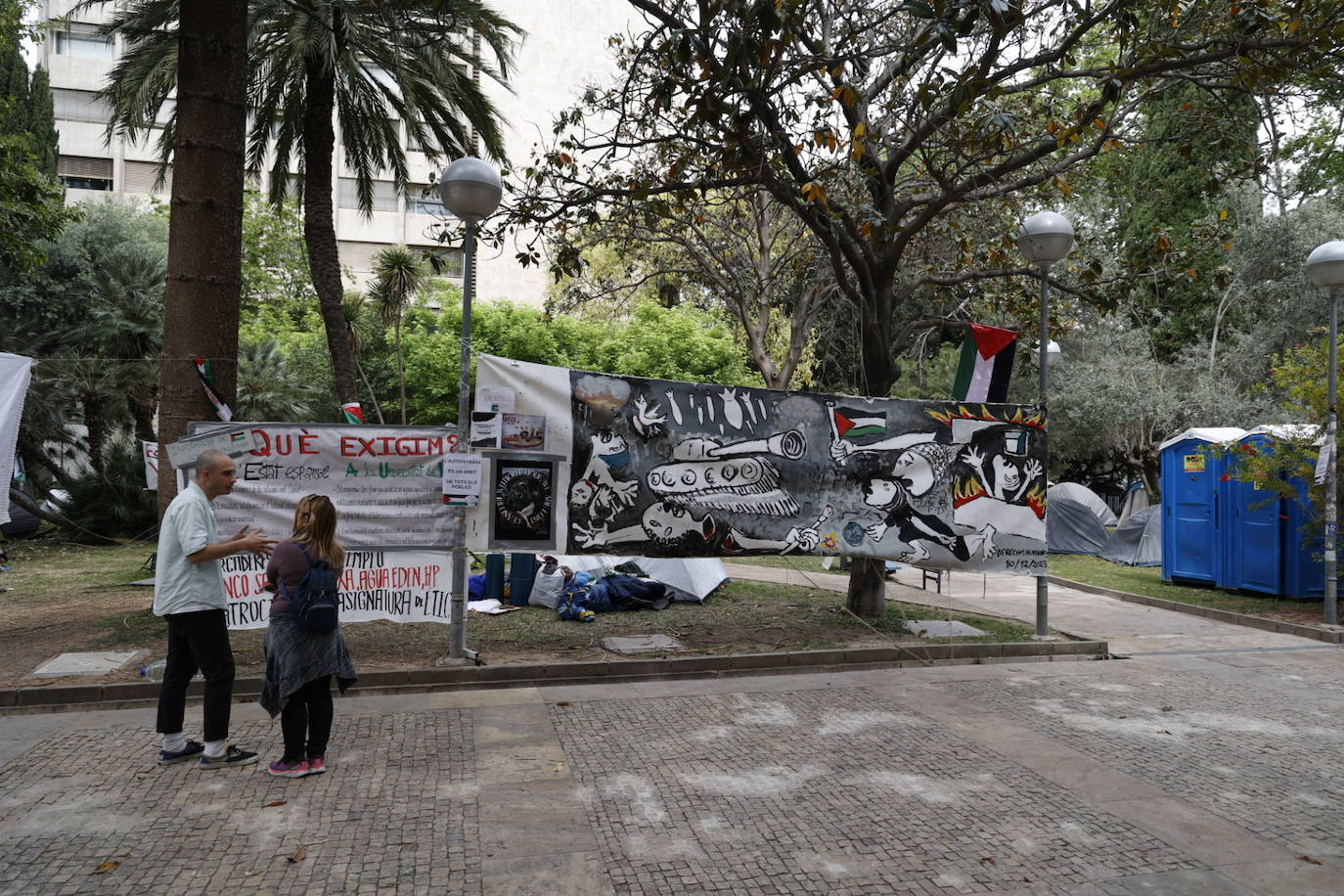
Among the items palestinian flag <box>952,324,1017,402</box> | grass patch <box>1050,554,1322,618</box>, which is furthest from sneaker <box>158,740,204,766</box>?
grass patch <box>1050,554,1322,618</box>

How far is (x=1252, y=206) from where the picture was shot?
81.6ft

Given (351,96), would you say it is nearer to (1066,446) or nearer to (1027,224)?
(1027,224)

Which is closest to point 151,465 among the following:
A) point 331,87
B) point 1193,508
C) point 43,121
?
point 331,87

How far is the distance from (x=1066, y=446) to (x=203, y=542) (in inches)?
1007

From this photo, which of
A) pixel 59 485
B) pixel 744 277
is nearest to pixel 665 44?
pixel 744 277

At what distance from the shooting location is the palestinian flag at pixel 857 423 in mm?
8992

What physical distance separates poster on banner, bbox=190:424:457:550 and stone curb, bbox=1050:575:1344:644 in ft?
31.6

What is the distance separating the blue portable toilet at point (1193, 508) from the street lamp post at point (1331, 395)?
2550 mm

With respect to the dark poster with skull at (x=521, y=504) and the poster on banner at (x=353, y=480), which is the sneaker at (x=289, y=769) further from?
the dark poster with skull at (x=521, y=504)

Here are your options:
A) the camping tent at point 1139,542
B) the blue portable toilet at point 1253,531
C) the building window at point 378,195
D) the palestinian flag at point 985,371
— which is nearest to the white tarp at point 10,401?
the palestinian flag at point 985,371

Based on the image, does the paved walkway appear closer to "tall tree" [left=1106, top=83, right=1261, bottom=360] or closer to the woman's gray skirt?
the woman's gray skirt

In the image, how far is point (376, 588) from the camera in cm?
766

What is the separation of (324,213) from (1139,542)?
57.1 feet

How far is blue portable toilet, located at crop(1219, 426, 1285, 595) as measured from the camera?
12.4 m
